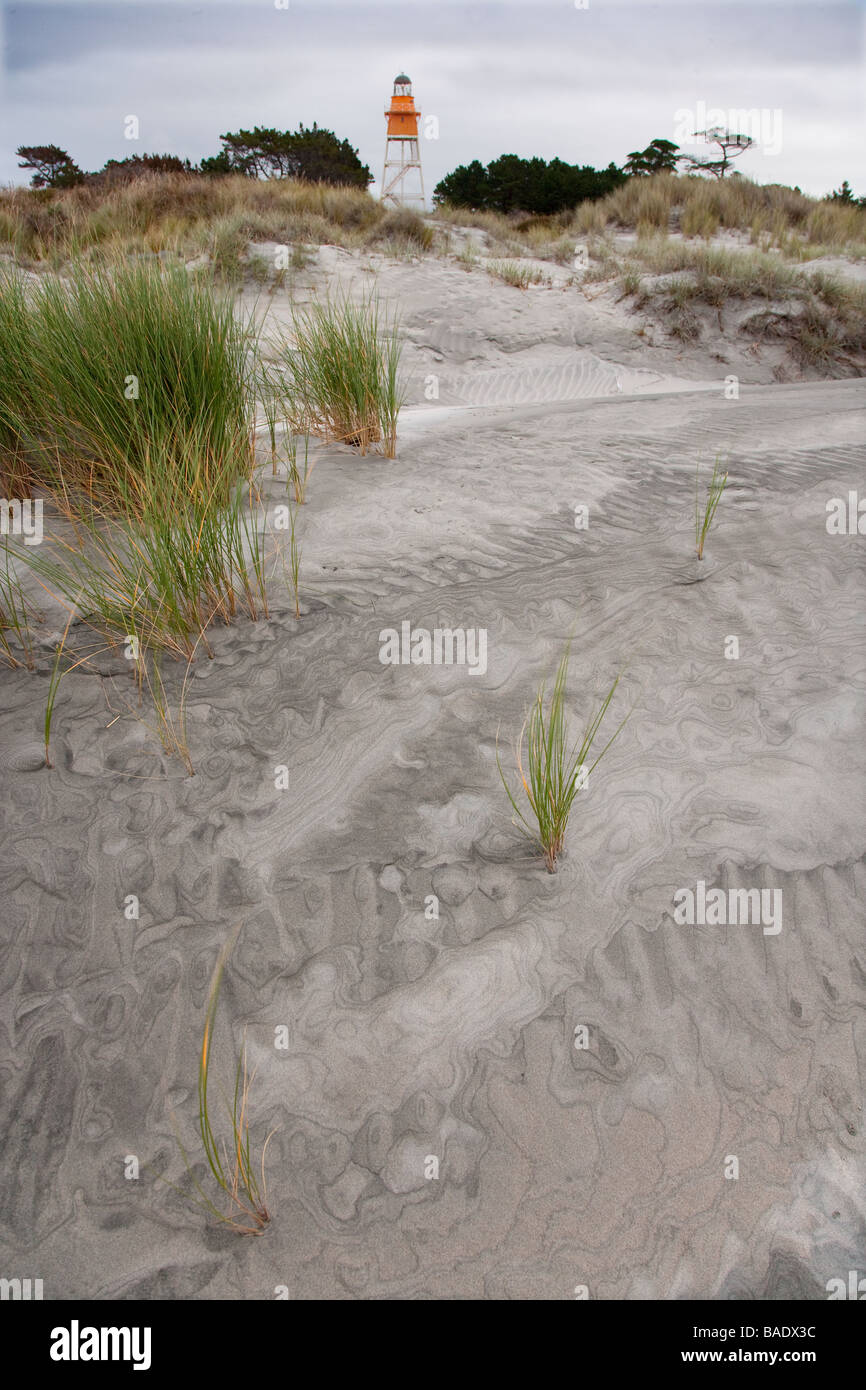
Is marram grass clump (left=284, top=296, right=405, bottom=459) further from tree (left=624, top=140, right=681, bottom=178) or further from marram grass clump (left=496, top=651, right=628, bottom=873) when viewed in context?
tree (left=624, top=140, right=681, bottom=178)

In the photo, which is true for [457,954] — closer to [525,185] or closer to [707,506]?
[707,506]

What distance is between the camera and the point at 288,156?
1678cm

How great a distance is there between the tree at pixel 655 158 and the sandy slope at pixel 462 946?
56.9 feet

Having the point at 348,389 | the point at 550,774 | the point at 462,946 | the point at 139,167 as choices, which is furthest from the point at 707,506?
the point at 139,167

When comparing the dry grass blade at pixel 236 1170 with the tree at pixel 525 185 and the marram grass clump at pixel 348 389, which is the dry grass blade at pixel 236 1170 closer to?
the marram grass clump at pixel 348 389

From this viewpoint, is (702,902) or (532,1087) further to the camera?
(702,902)

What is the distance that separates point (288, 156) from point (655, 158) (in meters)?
7.55

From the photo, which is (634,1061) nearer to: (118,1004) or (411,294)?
(118,1004)

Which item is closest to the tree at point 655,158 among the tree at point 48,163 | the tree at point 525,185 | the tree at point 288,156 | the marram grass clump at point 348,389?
the tree at point 525,185

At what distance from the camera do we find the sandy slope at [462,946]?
1.47 m

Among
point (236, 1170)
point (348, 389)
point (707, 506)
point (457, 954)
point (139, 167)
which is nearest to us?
point (236, 1170)

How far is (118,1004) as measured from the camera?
71.9 inches

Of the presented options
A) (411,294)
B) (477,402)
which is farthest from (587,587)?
(411,294)
